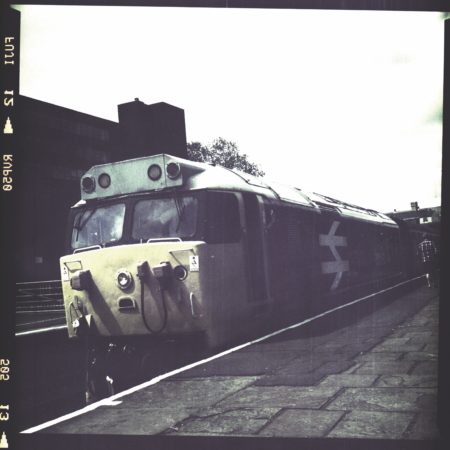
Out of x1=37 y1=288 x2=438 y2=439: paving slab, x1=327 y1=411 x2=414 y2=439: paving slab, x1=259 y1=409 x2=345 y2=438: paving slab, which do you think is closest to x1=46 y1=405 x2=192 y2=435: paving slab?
x1=37 y1=288 x2=438 y2=439: paving slab

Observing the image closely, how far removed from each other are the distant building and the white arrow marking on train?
16.0 ft

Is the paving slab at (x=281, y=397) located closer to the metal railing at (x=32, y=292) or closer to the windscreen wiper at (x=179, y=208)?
the metal railing at (x=32, y=292)

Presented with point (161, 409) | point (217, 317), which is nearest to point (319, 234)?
point (217, 317)

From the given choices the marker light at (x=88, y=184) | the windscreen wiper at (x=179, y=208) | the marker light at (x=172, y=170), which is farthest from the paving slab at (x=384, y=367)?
the marker light at (x=88, y=184)

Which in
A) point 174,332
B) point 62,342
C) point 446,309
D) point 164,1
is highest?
point 164,1

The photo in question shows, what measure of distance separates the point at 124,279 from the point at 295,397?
254 cm

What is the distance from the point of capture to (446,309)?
11.7ft

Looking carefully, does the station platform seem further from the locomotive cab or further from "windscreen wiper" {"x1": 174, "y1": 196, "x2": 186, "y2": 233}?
"windscreen wiper" {"x1": 174, "y1": 196, "x2": 186, "y2": 233}

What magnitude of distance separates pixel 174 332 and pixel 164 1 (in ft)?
11.8

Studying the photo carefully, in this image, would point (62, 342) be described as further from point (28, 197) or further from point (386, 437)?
point (386, 437)

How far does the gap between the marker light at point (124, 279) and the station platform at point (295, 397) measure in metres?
1.25

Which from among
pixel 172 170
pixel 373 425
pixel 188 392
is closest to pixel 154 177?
pixel 172 170

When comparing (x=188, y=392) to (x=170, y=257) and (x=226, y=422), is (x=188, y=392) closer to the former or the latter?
(x=226, y=422)

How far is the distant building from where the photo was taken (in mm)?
4484
